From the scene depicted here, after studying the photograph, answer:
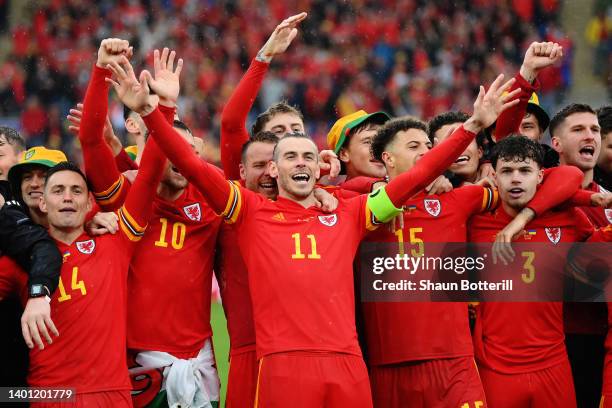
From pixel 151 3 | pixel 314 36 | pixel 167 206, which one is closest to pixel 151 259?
pixel 167 206

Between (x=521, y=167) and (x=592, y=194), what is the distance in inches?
17.9

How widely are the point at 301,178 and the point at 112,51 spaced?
1.27 metres

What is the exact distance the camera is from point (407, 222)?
557cm

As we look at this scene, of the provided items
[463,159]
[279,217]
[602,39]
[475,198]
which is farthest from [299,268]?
[602,39]

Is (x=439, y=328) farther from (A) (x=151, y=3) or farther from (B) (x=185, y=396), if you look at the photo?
(A) (x=151, y=3)

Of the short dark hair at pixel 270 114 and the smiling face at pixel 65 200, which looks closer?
the smiling face at pixel 65 200

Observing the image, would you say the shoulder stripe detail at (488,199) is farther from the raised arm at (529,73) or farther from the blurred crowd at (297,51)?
the blurred crowd at (297,51)

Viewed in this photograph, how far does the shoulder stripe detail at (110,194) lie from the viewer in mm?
5547

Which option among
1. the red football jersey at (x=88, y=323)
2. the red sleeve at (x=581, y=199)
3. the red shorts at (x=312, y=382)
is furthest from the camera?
the red sleeve at (x=581, y=199)

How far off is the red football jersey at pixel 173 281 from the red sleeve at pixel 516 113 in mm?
1956

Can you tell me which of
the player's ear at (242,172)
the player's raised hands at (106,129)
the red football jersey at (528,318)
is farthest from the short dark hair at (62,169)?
the red football jersey at (528,318)

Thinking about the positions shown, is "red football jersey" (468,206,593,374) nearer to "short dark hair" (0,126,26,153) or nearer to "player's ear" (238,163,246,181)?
"player's ear" (238,163,246,181)

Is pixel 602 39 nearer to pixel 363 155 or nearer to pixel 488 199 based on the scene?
pixel 363 155

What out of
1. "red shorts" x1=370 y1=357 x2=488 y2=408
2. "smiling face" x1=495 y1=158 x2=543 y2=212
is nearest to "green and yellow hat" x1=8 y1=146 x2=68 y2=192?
"red shorts" x1=370 y1=357 x2=488 y2=408
